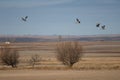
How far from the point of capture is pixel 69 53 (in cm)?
6094

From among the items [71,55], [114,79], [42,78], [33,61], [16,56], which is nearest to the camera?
[114,79]

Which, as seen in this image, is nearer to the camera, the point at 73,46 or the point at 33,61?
the point at 73,46

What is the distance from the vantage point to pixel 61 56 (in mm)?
61469

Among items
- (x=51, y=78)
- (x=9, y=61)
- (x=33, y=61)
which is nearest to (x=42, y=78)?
(x=51, y=78)

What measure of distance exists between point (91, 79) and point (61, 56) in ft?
83.7

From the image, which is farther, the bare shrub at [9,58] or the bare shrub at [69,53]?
the bare shrub at [9,58]

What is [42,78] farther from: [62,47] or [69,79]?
[62,47]

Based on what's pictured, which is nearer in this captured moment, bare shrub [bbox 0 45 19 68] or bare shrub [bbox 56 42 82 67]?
bare shrub [bbox 56 42 82 67]

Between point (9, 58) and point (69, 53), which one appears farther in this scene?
point (9, 58)

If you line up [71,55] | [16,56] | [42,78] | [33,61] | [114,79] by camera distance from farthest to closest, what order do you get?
1. [33,61]
2. [16,56]
3. [71,55]
4. [42,78]
5. [114,79]

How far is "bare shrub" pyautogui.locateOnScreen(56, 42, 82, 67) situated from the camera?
60750 millimetres

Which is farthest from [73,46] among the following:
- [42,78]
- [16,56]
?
[42,78]

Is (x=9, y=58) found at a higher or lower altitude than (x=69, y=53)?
lower

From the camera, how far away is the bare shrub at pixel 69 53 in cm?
6075
